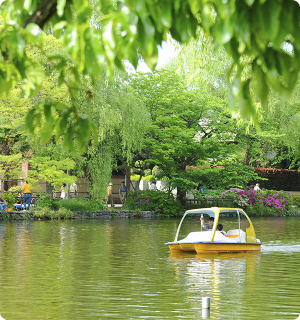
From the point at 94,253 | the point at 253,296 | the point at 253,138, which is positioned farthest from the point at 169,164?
the point at 253,296

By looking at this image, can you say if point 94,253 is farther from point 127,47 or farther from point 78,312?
point 127,47

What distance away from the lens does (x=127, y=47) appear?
9.68ft

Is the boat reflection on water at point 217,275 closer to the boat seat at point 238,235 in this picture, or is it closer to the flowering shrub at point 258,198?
the boat seat at point 238,235

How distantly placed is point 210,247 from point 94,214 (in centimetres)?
1806

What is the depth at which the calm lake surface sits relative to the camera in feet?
28.2

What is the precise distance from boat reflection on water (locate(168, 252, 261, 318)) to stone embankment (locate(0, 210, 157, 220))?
16571 millimetres

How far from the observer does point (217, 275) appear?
12594mm

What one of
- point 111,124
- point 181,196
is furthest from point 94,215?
point 181,196

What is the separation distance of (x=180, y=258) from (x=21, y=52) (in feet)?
43.8

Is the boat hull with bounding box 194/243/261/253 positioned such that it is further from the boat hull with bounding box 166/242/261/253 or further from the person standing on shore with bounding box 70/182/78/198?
the person standing on shore with bounding box 70/182/78/198

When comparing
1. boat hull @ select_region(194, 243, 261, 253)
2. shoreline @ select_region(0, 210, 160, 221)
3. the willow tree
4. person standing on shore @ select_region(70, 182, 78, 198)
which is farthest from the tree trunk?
boat hull @ select_region(194, 243, 261, 253)

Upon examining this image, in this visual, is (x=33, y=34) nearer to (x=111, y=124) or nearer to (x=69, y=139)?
(x=69, y=139)

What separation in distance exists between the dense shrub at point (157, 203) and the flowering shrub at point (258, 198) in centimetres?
399

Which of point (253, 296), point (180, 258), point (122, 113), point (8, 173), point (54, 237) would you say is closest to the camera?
point (253, 296)
